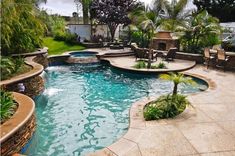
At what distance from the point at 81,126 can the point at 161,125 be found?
2655 millimetres

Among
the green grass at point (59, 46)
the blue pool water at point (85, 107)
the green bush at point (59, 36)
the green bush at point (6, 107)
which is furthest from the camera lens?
the green bush at point (59, 36)

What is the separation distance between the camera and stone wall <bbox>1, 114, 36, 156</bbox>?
15.9ft

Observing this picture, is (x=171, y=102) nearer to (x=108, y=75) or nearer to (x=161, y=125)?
(x=161, y=125)

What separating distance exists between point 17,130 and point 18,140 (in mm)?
349

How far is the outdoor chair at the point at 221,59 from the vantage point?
46.2ft

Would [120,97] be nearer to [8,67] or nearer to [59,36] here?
[8,67]

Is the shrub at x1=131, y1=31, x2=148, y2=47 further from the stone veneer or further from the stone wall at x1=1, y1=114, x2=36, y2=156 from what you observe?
the stone wall at x1=1, y1=114, x2=36, y2=156

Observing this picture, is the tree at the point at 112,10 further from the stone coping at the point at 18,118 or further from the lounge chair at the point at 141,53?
the stone coping at the point at 18,118

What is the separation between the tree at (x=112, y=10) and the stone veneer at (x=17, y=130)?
1888 centimetres

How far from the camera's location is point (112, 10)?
23.8m

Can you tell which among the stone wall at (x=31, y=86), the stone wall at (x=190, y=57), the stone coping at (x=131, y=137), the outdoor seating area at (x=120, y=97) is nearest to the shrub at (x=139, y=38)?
the outdoor seating area at (x=120, y=97)

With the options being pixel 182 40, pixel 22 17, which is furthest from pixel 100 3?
pixel 22 17

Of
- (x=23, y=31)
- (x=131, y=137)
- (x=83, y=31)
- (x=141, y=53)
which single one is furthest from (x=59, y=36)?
(x=131, y=137)

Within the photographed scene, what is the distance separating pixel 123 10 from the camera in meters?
24.3
